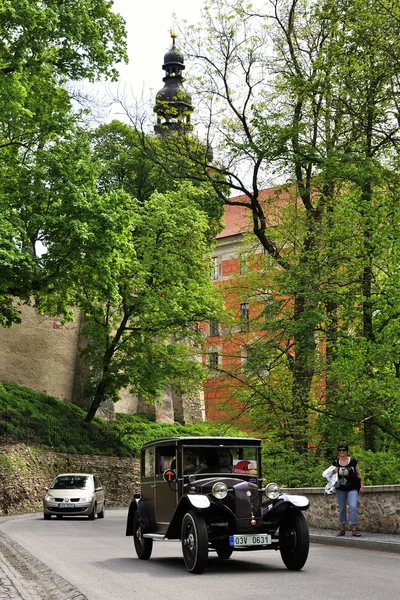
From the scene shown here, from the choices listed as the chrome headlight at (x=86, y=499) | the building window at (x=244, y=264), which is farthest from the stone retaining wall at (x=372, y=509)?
the building window at (x=244, y=264)

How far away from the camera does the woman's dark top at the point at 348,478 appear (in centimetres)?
1678

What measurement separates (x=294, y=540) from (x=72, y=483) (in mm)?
19056

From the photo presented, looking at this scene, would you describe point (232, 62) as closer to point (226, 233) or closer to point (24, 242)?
point (24, 242)

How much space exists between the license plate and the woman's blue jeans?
542 cm

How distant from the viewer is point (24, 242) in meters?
28.4

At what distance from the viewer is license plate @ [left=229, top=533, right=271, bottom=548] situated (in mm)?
11484

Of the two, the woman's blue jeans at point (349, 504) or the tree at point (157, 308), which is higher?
the tree at point (157, 308)

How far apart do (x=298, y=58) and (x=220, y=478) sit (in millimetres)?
20616

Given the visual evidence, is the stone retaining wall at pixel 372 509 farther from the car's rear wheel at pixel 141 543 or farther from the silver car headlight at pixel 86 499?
the silver car headlight at pixel 86 499

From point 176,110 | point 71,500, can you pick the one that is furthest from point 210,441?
point 176,110

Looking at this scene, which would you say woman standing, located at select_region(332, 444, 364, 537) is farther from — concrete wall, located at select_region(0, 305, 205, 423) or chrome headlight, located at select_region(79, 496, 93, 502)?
concrete wall, located at select_region(0, 305, 205, 423)

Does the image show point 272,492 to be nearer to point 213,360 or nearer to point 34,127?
point 213,360

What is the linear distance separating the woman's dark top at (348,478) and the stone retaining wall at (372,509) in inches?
18.8

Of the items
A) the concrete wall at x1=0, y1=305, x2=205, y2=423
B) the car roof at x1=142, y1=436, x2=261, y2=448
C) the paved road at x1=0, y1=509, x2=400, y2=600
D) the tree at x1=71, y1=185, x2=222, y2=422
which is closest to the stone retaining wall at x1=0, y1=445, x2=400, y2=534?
the paved road at x1=0, y1=509, x2=400, y2=600
